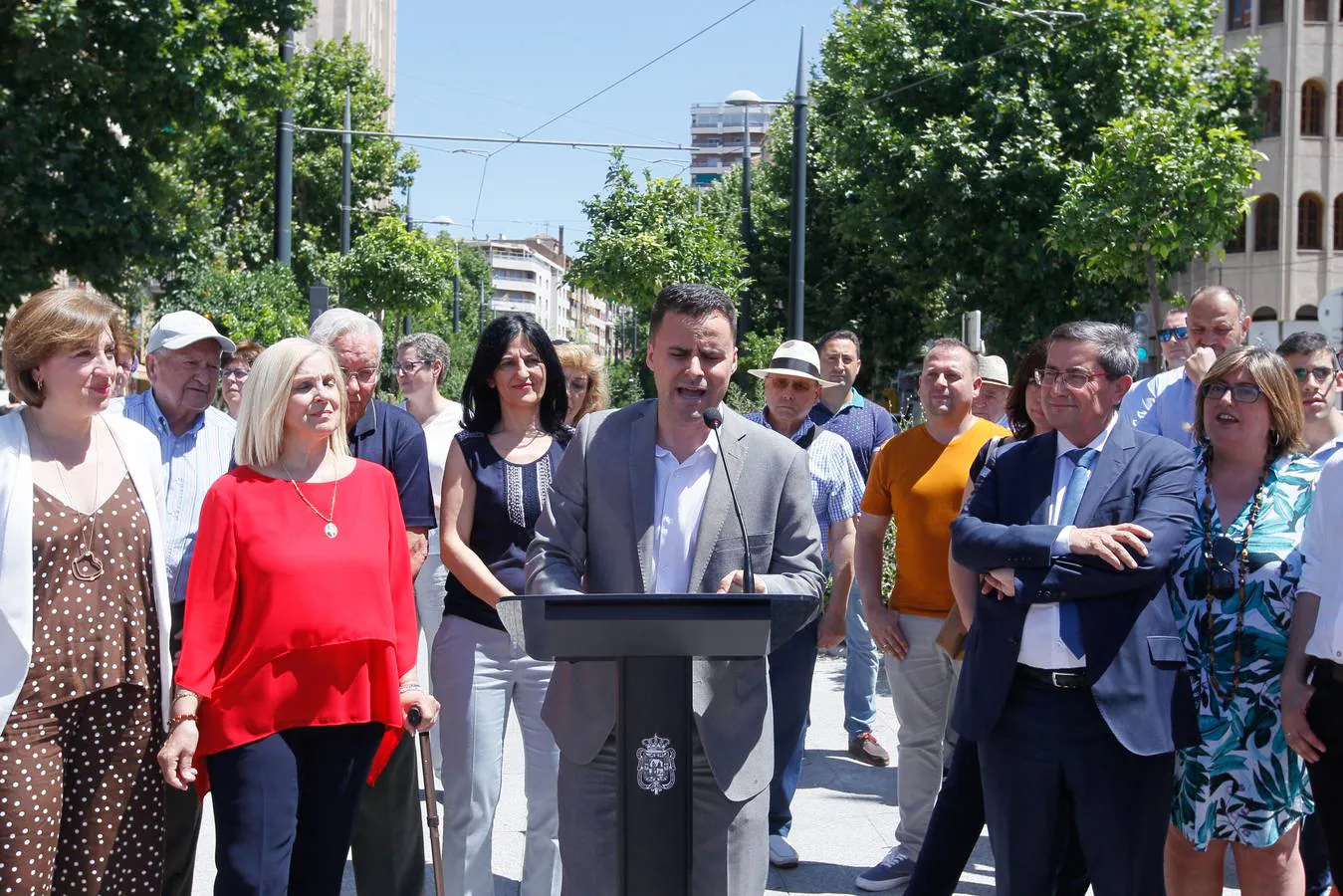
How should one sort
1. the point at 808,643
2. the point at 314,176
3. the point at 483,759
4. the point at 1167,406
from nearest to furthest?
1. the point at 483,759
2. the point at 808,643
3. the point at 1167,406
4. the point at 314,176

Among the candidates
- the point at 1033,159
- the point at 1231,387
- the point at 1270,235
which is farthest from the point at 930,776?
the point at 1270,235

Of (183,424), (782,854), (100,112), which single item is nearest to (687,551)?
(183,424)

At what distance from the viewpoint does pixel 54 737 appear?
13.1ft

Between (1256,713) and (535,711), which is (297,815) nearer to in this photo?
(535,711)

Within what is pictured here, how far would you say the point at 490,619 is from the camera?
5137 mm

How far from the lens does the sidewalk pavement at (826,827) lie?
604 cm

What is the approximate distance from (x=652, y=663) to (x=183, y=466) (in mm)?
2657

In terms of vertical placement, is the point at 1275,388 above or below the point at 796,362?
below

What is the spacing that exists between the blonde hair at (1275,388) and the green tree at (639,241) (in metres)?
20.2

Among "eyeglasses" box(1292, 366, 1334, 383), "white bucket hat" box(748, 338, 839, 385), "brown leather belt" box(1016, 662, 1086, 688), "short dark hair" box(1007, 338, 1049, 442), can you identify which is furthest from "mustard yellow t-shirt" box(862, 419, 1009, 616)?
"brown leather belt" box(1016, 662, 1086, 688)

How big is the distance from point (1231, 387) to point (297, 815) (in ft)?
10.4

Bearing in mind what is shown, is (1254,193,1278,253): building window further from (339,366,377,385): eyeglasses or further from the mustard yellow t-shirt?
(339,366,377,385): eyeglasses

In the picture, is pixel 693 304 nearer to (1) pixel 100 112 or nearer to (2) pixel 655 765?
(2) pixel 655 765

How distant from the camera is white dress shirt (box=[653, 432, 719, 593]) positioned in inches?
147
